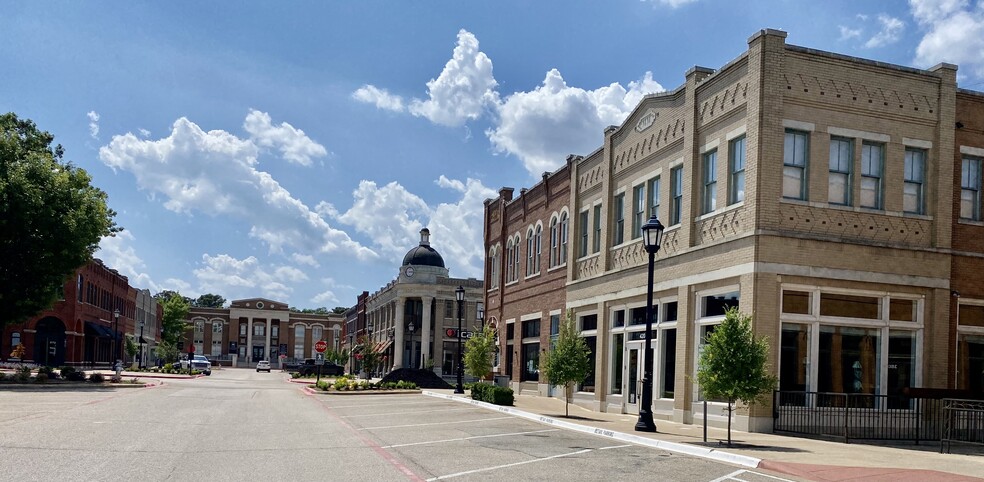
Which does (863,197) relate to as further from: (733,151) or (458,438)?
(458,438)

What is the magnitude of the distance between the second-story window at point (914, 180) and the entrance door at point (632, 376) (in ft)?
29.5

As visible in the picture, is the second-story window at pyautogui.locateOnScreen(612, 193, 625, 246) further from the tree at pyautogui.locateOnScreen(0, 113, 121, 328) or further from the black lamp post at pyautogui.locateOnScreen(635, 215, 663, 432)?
the tree at pyautogui.locateOnScreen(0, 113, 121, 328)

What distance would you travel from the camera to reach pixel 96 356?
7656 cm

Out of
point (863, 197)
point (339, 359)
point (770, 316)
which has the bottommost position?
point (339, 359)

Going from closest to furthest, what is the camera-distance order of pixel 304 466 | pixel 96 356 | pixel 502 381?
1. pixel 304 466
2. pixel 502 381
3. pixel 96 356

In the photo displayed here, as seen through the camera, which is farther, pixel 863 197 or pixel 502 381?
pixel 502 381

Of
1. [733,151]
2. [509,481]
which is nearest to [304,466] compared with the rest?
[509,481]

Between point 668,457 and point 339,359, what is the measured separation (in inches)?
3545

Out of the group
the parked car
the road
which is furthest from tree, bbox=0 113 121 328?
the parked car

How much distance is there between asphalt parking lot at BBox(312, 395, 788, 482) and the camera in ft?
44.1

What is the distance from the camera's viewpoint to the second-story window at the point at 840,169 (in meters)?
22.3

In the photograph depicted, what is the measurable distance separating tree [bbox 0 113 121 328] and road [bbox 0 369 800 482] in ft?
49.1

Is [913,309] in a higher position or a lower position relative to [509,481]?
higher

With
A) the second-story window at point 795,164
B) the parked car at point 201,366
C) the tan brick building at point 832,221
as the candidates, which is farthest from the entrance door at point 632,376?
the parked car at point 201,366
